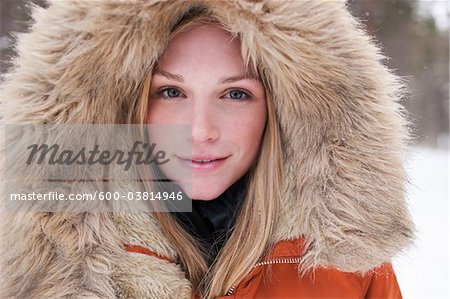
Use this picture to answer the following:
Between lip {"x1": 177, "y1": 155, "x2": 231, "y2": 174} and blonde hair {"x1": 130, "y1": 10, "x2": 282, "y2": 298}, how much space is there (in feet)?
0.53

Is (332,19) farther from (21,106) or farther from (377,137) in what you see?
(21,106)

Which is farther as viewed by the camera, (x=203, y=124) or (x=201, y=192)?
(x=201, y=192)

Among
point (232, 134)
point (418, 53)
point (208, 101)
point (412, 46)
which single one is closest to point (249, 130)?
point (232, 134)

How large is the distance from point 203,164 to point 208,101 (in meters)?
0.21

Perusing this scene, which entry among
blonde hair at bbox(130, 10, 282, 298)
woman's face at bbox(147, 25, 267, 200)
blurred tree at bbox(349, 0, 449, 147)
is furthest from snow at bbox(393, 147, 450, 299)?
blurred tree at bbox(349, 0, 449, 147)

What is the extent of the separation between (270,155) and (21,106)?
0.78m

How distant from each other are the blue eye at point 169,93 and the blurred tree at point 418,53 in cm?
597

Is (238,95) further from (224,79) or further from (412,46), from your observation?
(412,46)

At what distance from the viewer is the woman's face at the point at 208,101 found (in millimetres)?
1691

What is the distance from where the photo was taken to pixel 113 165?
170 centimetres

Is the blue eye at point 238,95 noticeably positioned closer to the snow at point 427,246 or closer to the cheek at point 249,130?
the cheek at point 249,130

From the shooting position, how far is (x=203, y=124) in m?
1.68

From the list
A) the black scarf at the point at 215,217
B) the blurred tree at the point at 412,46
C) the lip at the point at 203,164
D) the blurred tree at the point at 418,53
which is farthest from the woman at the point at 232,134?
the blurred tree at the point at 418,53

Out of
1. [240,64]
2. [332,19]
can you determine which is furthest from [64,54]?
[332,19]
